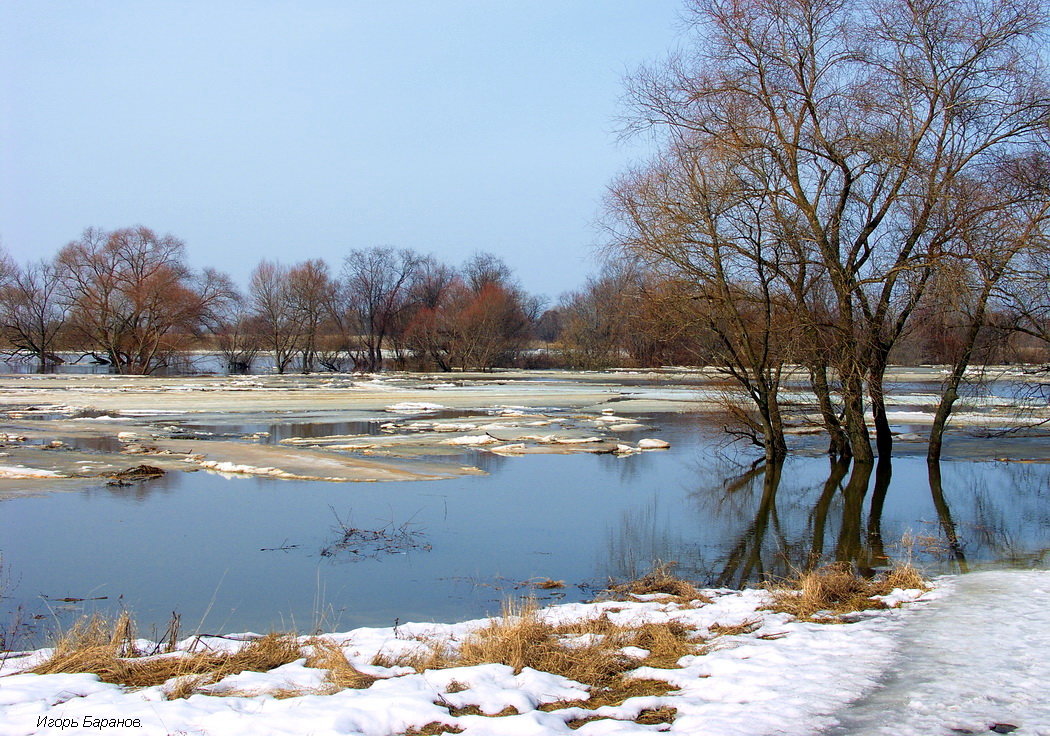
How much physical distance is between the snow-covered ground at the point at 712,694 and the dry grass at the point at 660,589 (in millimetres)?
1291

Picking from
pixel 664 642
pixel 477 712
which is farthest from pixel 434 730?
pixel 664 642

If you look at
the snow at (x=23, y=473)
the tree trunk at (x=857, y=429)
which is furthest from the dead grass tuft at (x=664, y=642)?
the snow at (x=23, y=473)

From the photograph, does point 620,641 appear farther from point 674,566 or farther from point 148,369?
point 148,369

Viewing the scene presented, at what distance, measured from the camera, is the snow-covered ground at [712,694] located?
468cm

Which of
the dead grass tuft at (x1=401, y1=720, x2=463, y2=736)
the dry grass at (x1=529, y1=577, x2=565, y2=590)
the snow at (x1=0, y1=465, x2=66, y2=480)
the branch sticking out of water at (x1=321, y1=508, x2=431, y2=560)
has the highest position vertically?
the dead grass tuft at (x1=401, y1=720, x2=463, y2=736)

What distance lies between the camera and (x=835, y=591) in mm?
8094

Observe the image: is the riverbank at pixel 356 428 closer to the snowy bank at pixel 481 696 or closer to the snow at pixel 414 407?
the snow at pixel 414 407

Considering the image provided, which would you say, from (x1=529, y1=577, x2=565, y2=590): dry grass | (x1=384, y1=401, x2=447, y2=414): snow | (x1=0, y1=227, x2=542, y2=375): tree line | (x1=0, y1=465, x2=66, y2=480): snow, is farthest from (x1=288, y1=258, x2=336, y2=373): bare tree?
(x1=529, y1=577, x2=565, y2=590): dry grass

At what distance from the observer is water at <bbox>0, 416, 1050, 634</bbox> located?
8758 mm

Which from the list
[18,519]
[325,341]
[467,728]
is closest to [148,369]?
[325,341]

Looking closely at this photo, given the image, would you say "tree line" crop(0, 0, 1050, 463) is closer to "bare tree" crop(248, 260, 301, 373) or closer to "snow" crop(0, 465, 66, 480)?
"snow" crop(0, 465, 66, 480)

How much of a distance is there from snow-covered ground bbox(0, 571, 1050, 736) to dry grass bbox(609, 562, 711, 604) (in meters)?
1.29

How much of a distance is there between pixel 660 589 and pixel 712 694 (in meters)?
3.52

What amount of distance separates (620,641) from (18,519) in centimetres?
→ 964
